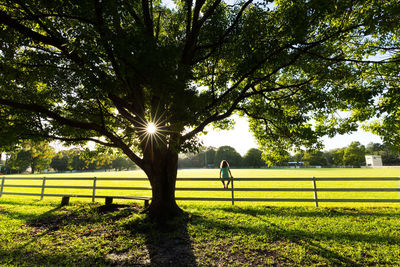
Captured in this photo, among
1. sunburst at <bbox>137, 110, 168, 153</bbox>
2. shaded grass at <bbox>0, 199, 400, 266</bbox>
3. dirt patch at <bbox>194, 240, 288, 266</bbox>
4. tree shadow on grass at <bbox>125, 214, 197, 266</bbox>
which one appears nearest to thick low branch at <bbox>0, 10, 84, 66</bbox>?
sunburst at <bbox>137, 110, 168, 153</bbox>

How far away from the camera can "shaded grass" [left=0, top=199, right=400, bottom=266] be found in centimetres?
443

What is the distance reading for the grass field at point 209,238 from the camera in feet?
14.5

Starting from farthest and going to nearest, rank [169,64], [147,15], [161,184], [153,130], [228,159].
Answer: [228,159], [161,184], [147,15], [153,130], [169,64]

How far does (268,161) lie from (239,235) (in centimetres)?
495

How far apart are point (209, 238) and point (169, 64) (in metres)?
4.87

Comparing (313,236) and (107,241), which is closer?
(107,241)

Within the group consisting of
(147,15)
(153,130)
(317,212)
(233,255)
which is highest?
(147,15)

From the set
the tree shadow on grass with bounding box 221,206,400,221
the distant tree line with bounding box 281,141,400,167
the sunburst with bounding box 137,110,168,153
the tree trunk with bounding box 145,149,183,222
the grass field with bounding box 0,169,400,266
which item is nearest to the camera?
the grass field with bounding box 0,169,400,266

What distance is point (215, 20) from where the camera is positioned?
6.74m

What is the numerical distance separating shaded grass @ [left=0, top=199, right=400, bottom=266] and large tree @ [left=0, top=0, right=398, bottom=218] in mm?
1668

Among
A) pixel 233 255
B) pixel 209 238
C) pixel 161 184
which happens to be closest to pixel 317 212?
pixel 209 238

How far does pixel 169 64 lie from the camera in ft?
14.3

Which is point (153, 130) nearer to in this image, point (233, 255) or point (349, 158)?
point (233, 255)

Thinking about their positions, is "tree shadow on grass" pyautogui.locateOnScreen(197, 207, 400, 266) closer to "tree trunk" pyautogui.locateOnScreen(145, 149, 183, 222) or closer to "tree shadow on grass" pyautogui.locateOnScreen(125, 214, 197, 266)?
"tree shadow on grass" pyautogui.locateOnScreen(125, 214, 197, 266)
